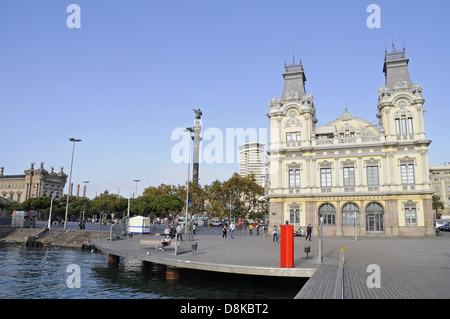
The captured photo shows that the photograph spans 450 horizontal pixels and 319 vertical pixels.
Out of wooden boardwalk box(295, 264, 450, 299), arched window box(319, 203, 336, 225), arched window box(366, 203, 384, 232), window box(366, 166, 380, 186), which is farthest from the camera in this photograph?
arched window box(319, 203, 336, 225)

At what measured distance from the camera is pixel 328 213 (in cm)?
4878

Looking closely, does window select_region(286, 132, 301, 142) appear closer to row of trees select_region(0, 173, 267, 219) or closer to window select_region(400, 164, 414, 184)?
window select_region(400, 164, 414, 184)

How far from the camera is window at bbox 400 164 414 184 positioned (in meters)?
46.1

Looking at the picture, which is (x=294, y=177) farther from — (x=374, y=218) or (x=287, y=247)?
(x=287, y=247)

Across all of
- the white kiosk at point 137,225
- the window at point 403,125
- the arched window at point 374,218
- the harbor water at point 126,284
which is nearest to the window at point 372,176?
the arched window at point 374,218

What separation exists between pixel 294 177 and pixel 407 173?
49.9 feet

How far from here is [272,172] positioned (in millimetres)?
51688

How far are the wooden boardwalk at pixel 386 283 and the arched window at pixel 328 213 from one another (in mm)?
32493

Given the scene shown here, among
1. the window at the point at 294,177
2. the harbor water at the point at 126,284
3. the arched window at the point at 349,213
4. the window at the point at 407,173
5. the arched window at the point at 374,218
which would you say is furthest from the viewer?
the window at the point at 294,177

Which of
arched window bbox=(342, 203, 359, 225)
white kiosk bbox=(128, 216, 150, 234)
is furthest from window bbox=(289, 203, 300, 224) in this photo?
white kiosk bbox=(128, 216, 150, 234)

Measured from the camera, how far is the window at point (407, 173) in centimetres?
4612

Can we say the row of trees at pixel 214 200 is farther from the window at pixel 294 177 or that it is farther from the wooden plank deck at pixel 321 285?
the wooden plank deck at pixel 321 285
